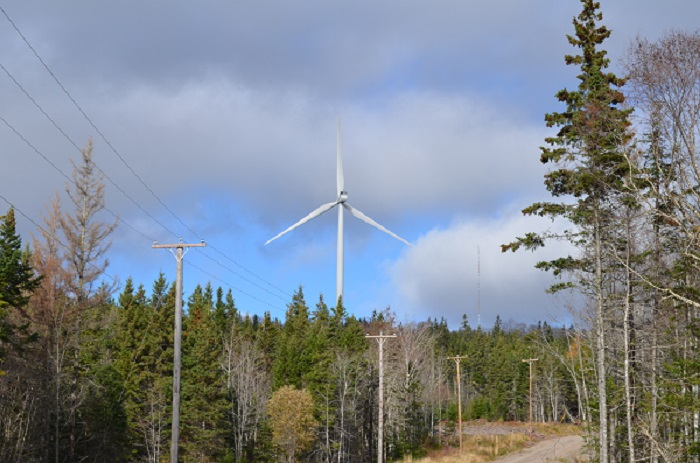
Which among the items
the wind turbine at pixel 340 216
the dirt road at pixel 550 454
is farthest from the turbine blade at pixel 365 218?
the dirt road at pixel 550 454

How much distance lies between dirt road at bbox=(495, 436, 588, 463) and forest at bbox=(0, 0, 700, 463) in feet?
19.5

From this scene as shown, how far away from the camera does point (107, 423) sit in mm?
42500

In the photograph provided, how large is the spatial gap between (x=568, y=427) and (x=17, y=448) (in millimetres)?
72916

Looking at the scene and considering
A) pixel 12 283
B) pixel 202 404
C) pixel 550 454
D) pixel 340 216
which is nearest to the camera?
pixel 12 283

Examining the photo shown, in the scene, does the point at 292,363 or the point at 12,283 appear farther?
the point at 292,363

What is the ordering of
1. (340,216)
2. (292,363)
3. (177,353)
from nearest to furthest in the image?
(177,353), (292,363), (340,216)

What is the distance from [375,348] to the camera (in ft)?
223

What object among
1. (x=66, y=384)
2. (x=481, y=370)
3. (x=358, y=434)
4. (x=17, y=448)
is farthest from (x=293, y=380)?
(x=481, y=370)

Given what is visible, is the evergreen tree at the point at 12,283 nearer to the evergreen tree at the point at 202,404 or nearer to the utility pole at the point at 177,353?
the utility pole at the point at 177,353

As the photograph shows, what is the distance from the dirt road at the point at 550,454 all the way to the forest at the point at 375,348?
5929 mm

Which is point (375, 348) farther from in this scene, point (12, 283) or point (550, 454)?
point (12, 283)

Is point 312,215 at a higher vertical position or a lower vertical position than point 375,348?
higher

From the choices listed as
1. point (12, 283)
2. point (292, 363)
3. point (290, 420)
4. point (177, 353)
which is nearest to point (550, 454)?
point (290, 420)

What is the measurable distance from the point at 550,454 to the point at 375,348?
21679 millimetres
